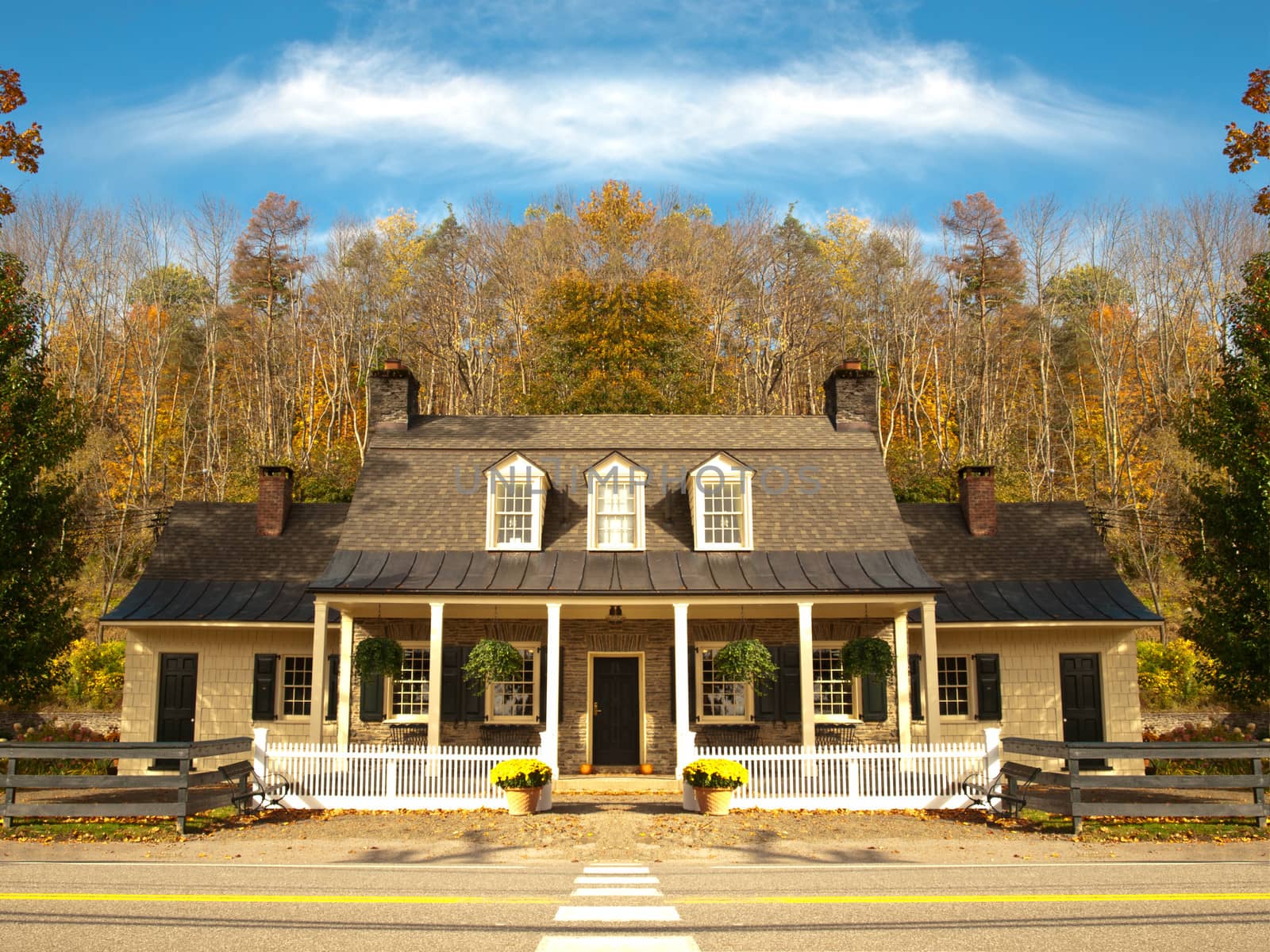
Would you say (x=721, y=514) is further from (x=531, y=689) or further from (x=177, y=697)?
(x=177, y=697)

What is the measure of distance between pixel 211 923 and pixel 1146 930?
23.3 ft

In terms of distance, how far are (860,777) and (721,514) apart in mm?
5692

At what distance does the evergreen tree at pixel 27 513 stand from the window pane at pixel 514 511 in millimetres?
7265

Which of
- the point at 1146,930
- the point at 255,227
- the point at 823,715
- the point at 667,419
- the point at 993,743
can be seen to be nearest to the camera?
the point at 1146,930

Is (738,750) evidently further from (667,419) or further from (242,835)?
(667,419)

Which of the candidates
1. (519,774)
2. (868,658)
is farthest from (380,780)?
(868,658)

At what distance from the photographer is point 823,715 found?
1869cm

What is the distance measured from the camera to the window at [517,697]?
61.8 feet

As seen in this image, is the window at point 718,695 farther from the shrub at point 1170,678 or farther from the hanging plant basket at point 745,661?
the shrub at point 1170,678

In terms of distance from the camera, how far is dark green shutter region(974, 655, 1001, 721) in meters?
19.5

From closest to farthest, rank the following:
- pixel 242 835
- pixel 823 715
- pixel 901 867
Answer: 1. pixel 901 867
2. pixel 242 835
3. pixel 823 715

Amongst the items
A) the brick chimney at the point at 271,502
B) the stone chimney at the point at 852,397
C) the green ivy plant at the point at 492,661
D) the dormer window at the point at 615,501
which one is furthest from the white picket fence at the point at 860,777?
the brick chimney at the point at 271,502

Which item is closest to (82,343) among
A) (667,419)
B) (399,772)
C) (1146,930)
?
(667,419)

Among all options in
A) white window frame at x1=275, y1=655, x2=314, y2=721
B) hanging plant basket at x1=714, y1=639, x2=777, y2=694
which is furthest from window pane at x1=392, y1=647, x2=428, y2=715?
hanging plant basket at x1=714, y1=639, x2=777, y2=694
